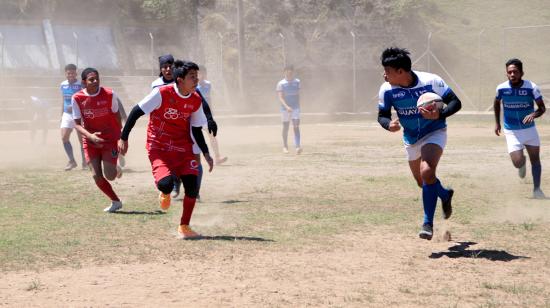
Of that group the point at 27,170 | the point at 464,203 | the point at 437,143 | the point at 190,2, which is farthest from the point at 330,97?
the point at 437,143

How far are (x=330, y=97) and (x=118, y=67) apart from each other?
1105 cm

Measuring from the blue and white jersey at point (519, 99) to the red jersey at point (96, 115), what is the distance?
18.7 ft

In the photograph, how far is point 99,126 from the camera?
35.7 ft

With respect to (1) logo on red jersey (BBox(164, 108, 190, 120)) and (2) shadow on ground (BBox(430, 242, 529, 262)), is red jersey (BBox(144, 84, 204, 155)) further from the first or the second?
(2) shadow on ground (BBox(430, 242, 529, 262))

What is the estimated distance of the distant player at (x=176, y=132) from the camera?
8.29 metres

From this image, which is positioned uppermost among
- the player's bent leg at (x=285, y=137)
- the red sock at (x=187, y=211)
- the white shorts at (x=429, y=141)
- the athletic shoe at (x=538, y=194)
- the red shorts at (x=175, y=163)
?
the white shorts at (x=429, y=141)

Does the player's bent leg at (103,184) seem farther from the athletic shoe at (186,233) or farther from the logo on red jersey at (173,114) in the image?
the logo on red jersey at (173,114)

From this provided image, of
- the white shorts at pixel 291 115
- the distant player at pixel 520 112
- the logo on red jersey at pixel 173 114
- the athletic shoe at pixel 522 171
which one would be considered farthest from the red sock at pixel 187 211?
the white shorts at pixel 291 115

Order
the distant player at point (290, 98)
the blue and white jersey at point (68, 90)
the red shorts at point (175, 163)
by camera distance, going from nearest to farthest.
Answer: the red shorts at point (175, 163) < the blue and white jersey at point (68, 90) < the distant player at point (290, 98)

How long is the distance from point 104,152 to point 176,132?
254 cm

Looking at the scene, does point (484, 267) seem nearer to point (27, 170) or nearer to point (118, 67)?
point (27, 170)

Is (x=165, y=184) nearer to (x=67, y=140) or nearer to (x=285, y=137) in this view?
(x=67, y=140)

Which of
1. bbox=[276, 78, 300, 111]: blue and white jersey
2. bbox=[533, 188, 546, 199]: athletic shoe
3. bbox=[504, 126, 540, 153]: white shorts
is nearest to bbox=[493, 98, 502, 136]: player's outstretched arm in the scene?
bbox=[504, 126, 540, 153]: white shorts

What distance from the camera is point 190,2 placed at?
144ft
